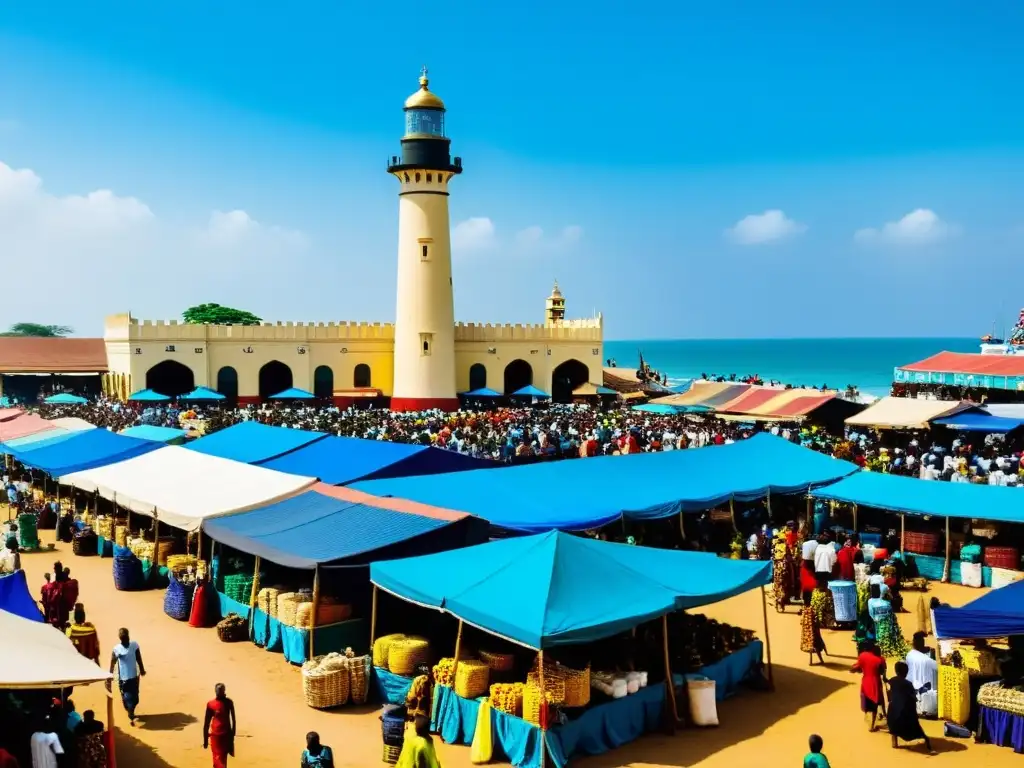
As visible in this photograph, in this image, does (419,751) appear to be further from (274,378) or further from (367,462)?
(274,378)

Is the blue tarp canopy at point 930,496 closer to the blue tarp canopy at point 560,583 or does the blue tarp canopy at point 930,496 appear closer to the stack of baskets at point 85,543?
the blue tarp canopy at point 560,583

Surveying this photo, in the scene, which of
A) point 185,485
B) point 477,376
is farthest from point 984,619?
point 477,376

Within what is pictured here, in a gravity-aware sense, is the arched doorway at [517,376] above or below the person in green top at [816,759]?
above

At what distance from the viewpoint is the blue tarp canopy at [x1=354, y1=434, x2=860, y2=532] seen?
44.6 ft

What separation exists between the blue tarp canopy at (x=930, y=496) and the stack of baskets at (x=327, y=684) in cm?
907

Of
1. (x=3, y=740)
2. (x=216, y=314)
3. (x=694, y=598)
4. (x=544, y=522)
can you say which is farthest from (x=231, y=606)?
(x=216, y=314)

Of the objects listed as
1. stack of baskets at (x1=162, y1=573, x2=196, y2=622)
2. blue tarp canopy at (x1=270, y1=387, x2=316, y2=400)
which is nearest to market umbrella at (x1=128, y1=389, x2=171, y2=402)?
blue tarp canopy at (x1=270, y1=387, x2=316, y2=400)

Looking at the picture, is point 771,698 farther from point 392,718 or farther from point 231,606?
point 231,606

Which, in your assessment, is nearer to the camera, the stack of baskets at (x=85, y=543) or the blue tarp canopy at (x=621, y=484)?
the blue tarp canopy at (x=621, y=484)

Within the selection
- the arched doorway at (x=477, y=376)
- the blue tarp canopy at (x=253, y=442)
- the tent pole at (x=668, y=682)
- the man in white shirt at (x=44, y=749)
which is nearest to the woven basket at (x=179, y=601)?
the man in white shirt at (x=44, y=749)

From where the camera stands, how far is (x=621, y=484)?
15.8m

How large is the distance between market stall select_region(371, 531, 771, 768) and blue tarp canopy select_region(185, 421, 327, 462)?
9.59 m

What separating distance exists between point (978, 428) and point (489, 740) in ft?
60.6

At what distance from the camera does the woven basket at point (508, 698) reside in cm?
845
